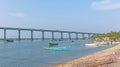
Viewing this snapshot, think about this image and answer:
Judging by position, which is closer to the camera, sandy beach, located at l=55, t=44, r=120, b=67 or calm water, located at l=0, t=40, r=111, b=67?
sandy beach, located at l=55, t=44, r=120, b=67

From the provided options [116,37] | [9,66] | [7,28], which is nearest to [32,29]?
[7,28]

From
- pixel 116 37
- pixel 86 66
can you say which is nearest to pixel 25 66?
pixel 86 66

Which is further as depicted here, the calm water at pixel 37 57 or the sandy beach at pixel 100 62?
the calm water at pixel 37 57

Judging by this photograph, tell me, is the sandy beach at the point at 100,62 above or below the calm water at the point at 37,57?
above

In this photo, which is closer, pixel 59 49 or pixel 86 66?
pixel 86 66

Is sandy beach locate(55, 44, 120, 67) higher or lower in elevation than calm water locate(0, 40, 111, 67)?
higher

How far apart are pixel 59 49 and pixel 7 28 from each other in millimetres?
82219

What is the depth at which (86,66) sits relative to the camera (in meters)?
21.0

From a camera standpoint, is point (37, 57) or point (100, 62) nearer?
point (100, 62)

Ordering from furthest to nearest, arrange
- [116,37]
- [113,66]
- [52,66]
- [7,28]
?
[7,28] < [116,37] < [52,66] < [113,66]

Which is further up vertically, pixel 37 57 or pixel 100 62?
pixel 100 62

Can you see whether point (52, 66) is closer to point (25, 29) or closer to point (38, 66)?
point (38, 66)

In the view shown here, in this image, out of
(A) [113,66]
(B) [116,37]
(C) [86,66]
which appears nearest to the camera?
(A) [113,66]

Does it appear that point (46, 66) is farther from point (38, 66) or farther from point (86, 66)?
point (86, 66)
